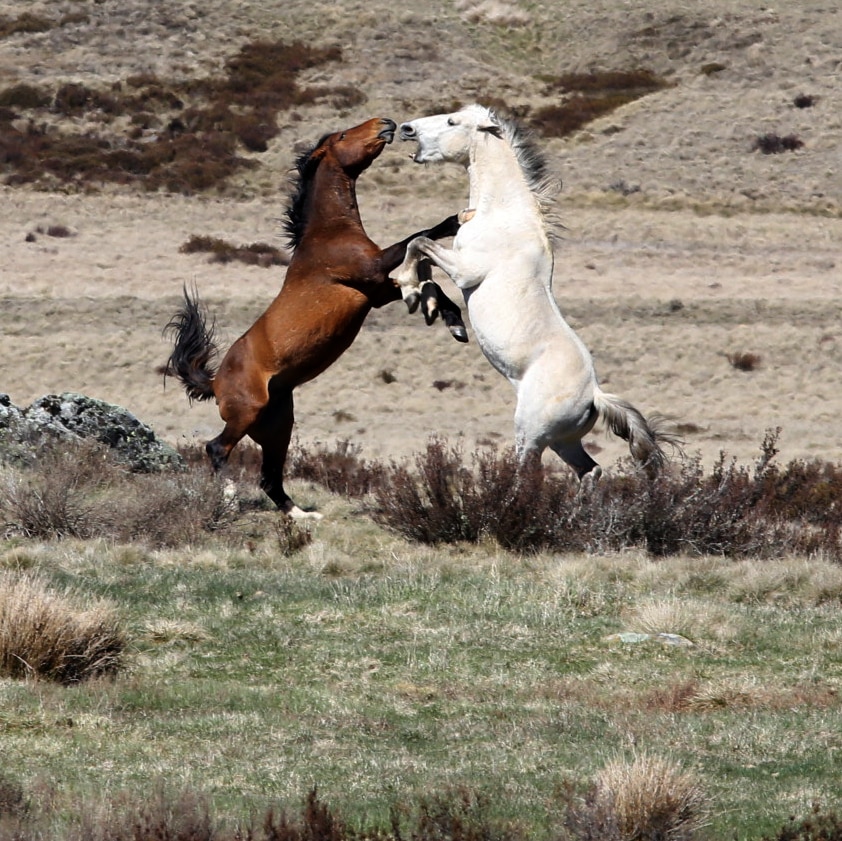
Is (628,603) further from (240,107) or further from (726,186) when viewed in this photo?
(240,107)

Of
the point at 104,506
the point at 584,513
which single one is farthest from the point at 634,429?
the point at 104,506

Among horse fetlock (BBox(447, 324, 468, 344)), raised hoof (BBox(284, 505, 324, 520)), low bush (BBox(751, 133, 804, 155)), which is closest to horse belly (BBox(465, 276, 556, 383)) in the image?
horse fetlock (BBox(447, 324, 468, 344))

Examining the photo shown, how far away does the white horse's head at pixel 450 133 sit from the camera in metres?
10.4

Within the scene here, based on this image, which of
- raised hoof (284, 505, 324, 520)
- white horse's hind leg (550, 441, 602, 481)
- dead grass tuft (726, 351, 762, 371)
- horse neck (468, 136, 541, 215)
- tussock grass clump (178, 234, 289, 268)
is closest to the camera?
horse neck (468, 136, 541, 215)

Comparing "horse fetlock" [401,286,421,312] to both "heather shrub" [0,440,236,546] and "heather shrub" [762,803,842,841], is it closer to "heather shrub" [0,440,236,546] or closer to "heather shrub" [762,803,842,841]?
"heather shrub" [0,440,236,546]

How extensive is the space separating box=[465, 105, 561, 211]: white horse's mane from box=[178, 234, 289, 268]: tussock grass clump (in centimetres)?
2416

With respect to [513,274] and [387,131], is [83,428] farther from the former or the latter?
[513,274]

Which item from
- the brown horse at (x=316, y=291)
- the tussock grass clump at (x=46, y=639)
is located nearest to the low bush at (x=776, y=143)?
the brown horse at (x=316, y=291)

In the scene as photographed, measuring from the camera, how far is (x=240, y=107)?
47.6 m

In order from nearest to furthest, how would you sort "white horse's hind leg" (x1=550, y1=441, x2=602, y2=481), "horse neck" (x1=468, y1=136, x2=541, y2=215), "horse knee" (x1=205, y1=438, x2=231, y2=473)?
"horse neck" (x1=468, y1=136, x2=541, y2=215), "white horse's hind leg" (x1=550, y1=441, x2=602, y2=481), "horse knee" (x1=205, y1=438, x2=231, y2=473)

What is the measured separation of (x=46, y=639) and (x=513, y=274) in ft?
14.8

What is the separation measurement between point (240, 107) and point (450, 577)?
40.0m

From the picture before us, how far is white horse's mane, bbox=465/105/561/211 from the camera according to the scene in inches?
409

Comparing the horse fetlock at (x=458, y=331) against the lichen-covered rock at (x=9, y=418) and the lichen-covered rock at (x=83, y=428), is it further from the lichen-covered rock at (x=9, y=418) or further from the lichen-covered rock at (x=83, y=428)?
the lichen-covered rock at (x=9, y=418)
